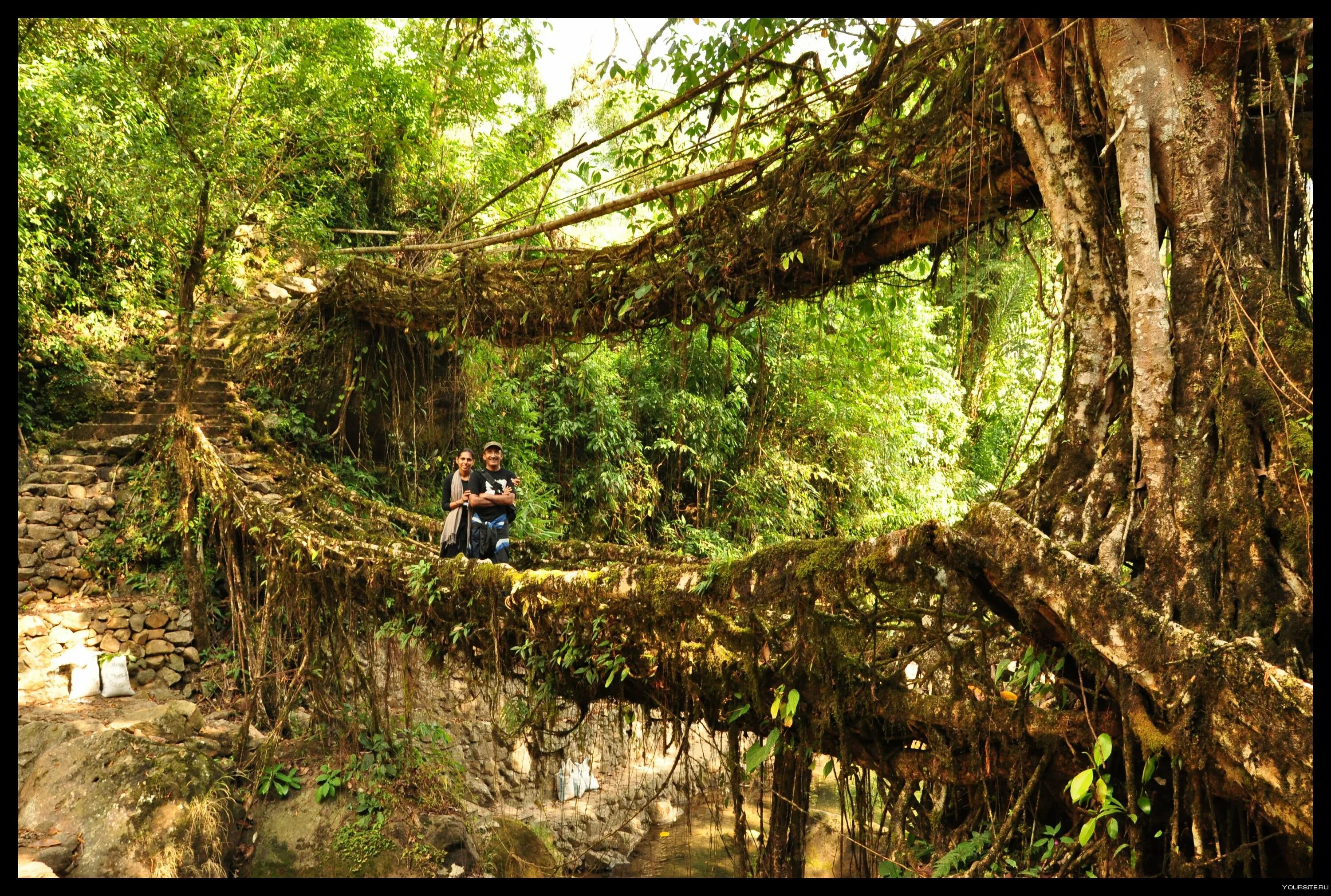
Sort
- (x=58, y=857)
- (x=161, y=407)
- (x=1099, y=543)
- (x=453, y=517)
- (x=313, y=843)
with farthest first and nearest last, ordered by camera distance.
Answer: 1. (x=161, y=407)
2. (x=313, y=843)
3. (x=453, y=517)
4. (x=58, y=857)
5. (x=1099, y=543)

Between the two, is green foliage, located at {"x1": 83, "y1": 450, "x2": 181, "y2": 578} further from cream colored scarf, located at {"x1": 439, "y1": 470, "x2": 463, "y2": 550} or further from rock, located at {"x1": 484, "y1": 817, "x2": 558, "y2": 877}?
rock, located at {"x1": 484, "y1": 817, "x2": 558, "y2": 877}

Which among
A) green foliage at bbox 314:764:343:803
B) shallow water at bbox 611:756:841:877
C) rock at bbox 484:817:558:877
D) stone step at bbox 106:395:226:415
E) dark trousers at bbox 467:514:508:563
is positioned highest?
stone step at bbox 106:395:226:415

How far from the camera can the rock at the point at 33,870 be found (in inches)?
192

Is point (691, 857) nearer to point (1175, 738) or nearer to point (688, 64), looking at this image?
point (1175, 738)

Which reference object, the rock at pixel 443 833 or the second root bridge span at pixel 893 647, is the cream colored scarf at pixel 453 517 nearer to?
the second root bridge span at pixel 893 647

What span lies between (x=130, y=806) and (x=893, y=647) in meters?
5.44

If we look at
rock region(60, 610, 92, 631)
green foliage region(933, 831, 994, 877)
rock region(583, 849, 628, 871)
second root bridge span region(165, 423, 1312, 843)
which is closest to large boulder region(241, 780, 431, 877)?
rock region(583, 849, 628, 871)

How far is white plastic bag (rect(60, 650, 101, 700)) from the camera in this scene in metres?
6.93

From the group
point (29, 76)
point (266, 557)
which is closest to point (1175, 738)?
point (266, 557)

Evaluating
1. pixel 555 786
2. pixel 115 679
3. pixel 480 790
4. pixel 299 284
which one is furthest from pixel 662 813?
pixel 299 284

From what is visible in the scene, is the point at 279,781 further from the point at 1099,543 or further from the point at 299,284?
the point at 299,284

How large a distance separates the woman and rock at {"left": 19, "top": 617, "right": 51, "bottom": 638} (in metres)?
4.03

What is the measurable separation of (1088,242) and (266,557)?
5.94 metres

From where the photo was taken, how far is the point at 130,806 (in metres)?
5.63
